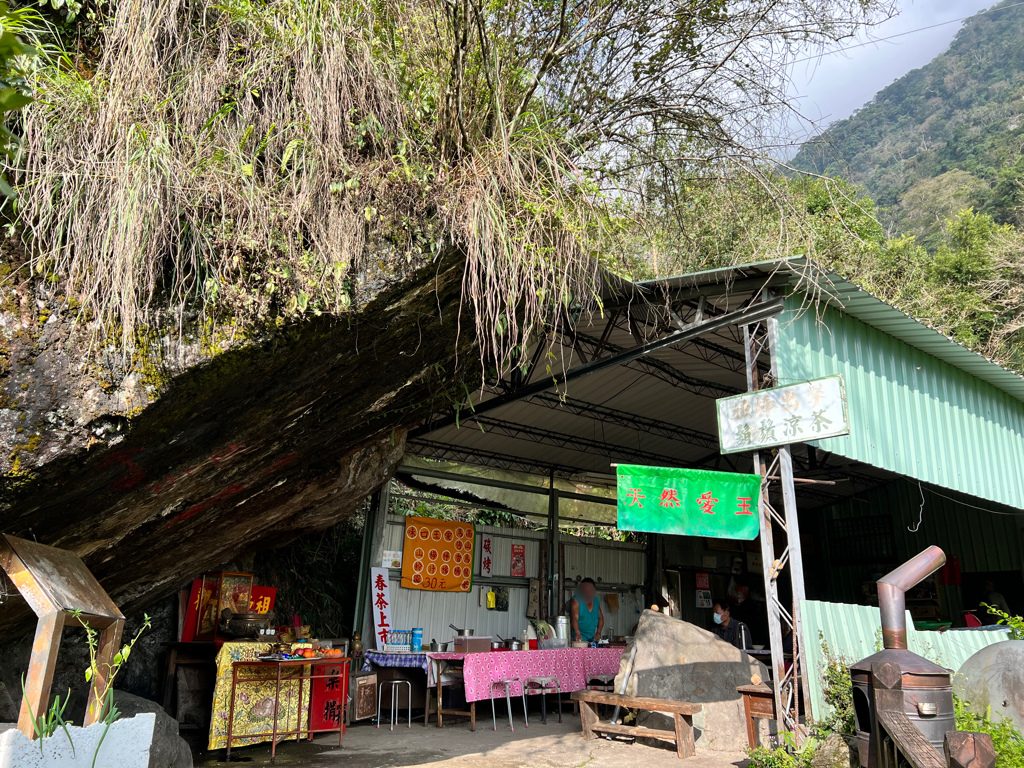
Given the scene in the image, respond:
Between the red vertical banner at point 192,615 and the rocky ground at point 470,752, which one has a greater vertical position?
the red vertical banner at point 192,615

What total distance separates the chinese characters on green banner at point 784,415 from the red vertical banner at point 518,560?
6.05 meters

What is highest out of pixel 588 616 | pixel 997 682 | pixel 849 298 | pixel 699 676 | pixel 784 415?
pixel 849 298

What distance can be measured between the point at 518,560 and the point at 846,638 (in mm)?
6310

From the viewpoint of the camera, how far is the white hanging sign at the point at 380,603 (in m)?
9.38

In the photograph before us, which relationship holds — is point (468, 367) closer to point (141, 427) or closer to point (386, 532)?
point (141, 427)

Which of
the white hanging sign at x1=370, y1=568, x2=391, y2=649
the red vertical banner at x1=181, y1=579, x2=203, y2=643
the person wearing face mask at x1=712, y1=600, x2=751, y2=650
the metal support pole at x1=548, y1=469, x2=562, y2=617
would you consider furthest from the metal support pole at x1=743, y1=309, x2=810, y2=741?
the metal support pole at x1=548, y1=469, x2=562, y2=617

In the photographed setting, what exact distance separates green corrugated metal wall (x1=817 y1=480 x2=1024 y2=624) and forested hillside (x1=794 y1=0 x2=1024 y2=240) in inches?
270

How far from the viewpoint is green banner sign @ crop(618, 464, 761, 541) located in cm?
614

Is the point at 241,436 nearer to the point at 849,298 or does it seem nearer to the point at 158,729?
the point at 158,729

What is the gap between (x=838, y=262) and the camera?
15.0m

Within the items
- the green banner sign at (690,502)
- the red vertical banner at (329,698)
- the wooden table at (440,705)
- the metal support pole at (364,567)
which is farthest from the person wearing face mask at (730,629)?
the red vertical banner at (329,698)

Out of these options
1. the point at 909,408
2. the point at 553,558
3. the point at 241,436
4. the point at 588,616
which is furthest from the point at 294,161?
the point at 553,558

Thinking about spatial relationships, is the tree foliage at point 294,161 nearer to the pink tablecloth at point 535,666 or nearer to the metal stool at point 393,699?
the pink tablecloth at point 535,666

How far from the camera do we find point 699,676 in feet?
24.6
